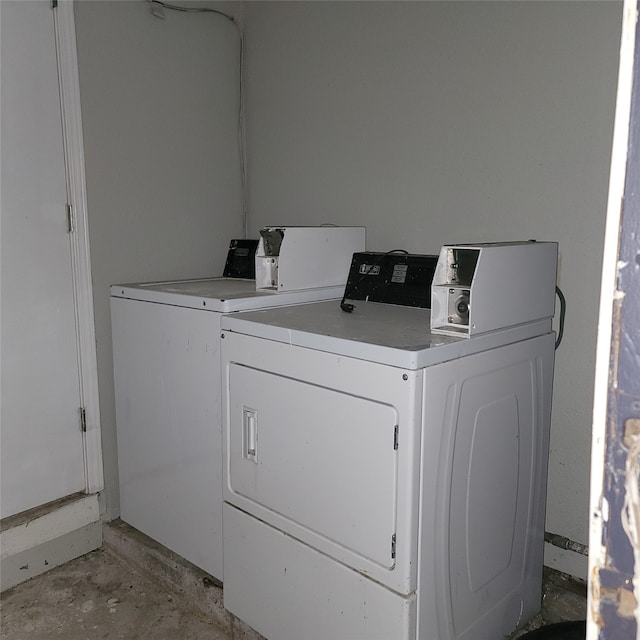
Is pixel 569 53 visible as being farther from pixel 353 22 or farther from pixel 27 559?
pixel 27 559

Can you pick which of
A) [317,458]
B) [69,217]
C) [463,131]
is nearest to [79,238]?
[69,217]

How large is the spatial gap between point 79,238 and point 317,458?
4.19 ft

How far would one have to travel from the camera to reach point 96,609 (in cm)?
201

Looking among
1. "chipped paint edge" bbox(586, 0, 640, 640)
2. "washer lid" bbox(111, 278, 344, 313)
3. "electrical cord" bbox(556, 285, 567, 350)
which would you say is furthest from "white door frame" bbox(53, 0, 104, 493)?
"chipped paint edge" bbox(586, 0, 640, 640)

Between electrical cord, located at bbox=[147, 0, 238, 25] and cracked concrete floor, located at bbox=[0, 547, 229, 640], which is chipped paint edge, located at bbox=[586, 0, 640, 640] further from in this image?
electrical cord, located at bbox=[147, 0, 238, 25]

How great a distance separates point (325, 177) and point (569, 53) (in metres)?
1.01

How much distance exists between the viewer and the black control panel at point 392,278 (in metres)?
1.95

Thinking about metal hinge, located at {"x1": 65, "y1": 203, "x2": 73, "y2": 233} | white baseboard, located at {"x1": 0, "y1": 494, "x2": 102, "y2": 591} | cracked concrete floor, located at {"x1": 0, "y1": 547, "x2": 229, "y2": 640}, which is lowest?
cracked concrete floor, located at {"x1": 0, "y1": 547, "x2": 229, "y2": 640}

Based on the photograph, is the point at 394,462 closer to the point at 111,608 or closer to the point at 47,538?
the point at 111,608

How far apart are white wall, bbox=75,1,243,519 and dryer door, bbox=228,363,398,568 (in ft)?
2.82

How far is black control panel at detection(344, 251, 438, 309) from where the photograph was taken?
76.9 inches

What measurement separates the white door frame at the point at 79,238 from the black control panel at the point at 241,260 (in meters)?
0.60

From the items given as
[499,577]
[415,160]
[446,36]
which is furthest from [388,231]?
[499,577]

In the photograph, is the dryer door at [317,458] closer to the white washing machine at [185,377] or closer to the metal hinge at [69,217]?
the white washing machine at [185,377]
